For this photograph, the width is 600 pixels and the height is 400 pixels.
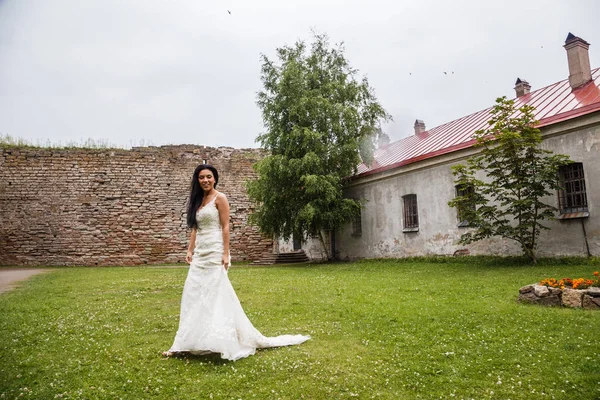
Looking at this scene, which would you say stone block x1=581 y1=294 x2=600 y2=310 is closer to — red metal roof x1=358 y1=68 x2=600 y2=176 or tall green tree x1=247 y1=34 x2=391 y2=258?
red metal roof x1=358 y1=68 x2=600 y2=176

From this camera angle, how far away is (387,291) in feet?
27.9

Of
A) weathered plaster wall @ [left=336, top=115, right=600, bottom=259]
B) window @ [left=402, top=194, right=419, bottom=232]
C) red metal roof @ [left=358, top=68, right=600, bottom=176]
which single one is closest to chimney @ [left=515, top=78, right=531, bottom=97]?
red metal roof @ [left=358, top=68, right=600, bottom=176]

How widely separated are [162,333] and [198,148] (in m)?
18.2

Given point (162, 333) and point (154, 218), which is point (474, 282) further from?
point (154, 218)

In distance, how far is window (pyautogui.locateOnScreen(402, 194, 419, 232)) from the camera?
54.3ft

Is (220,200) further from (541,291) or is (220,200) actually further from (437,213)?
(437,213)

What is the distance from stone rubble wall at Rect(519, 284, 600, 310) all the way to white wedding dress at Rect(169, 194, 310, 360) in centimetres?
408

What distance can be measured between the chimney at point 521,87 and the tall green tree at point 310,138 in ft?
18.6

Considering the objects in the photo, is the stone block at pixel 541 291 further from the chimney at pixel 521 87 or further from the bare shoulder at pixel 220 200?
the chimney at pixel 521 87

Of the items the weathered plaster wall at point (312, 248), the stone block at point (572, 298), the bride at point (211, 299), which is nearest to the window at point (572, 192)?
the stone block at point (572, 298)

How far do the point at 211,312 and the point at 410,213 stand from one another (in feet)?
44.4

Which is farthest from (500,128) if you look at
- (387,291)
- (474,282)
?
(387,291)

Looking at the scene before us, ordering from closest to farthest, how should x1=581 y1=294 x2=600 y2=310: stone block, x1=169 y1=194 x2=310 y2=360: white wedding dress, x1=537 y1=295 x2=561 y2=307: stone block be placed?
x1=169 y1=194 x2=310 y2=360: white wedding dress
x1=581 y1=294 x2=600 y2=310: stone block
x1=537 y1=295 x2=561 y2=307: stone block

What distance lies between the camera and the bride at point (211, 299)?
4.37 metres
